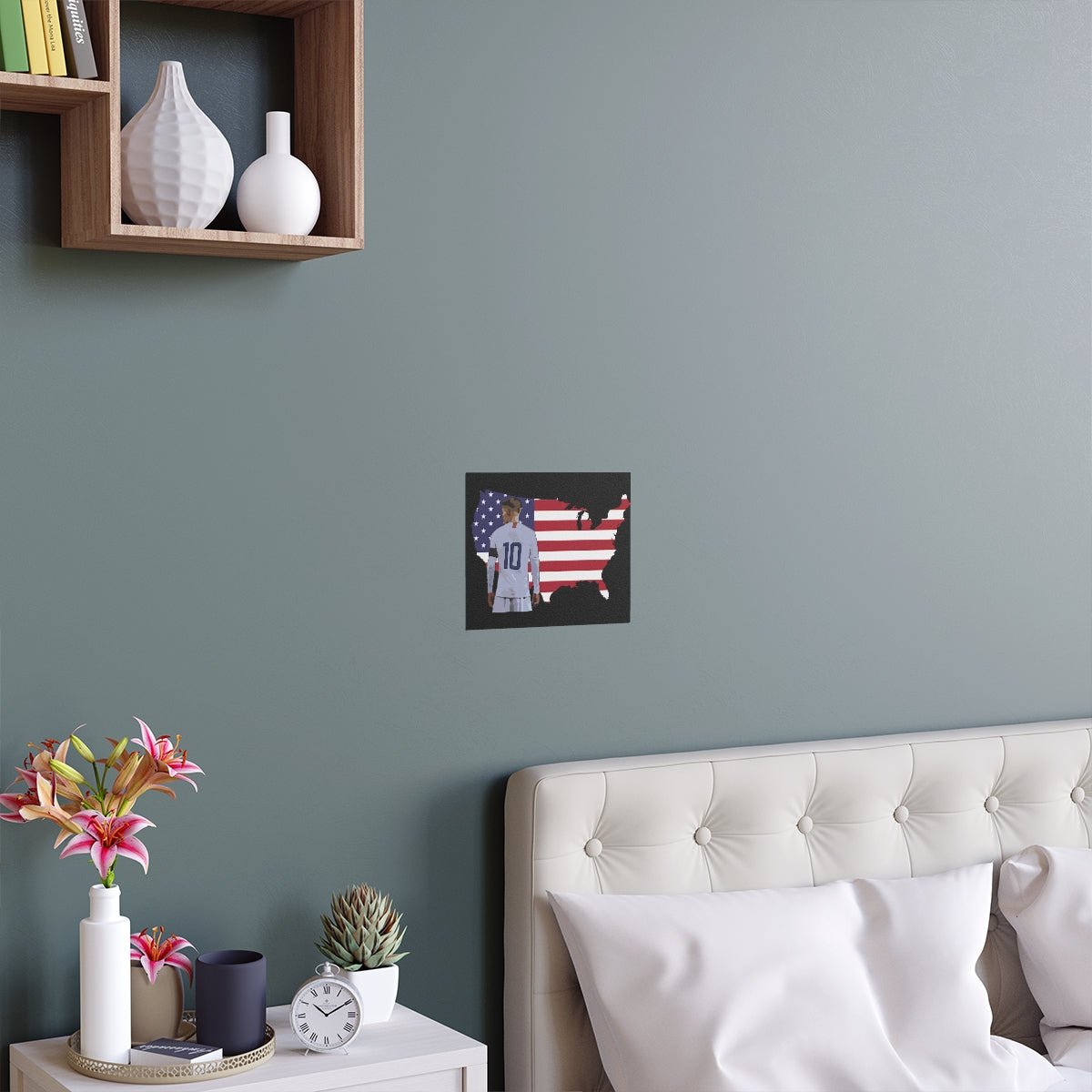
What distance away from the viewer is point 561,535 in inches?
90.6

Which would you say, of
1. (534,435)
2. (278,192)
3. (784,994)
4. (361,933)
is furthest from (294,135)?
(784,994)

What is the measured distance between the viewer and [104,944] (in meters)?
1.83

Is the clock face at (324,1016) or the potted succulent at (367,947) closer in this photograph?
the clock face at (324,1016)

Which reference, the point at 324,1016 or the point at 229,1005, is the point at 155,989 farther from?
the point at 324,1016

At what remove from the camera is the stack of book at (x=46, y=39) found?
1.75m

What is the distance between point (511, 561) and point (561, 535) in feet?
0.31

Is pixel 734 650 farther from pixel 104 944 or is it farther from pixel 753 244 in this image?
pixel 104 944

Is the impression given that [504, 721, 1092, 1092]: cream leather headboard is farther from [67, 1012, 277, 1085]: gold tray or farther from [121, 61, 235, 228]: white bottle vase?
[121, 61, 235, 228]: white bottle vase

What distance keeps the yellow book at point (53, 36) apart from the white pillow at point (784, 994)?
4.26 feet

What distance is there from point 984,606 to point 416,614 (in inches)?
44.0

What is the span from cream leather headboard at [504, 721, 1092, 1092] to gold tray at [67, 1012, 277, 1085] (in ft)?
1.69

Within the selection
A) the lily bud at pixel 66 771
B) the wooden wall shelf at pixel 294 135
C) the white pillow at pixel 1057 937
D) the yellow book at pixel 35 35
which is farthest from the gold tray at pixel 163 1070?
the white pillow at pixel 1057 937

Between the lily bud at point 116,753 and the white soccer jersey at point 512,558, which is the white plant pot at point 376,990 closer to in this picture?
the lily bud at point 116,753

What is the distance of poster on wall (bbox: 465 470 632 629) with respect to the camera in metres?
2.24
